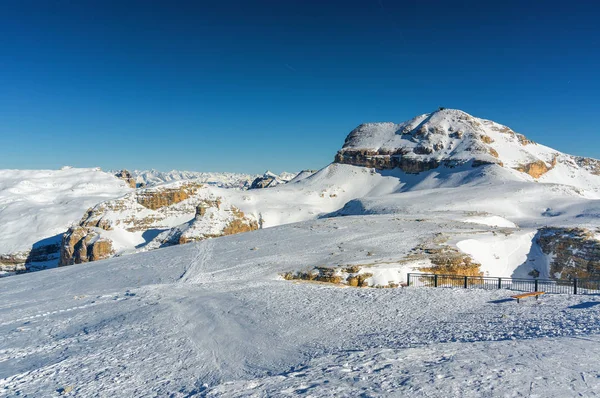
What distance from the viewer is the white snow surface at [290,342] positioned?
276 inches

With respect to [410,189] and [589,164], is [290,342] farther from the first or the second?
[589,164]

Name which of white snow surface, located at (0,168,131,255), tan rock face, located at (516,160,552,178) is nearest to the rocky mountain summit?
tan rock face, located at (516,160,552,178)

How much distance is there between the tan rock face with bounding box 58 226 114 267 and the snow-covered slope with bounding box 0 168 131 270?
28106 mm

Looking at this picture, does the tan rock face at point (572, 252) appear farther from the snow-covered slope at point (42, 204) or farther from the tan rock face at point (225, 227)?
the snow-covered slope at point (42, 204)

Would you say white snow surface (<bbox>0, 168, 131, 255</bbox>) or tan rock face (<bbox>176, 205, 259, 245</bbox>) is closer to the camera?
tan rock face (<bbox>176, 205, 259, 245</bbox>)

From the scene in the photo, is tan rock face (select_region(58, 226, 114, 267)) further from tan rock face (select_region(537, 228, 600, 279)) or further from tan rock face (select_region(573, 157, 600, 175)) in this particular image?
tan rock face (select_region(573, 157, 600, 175))

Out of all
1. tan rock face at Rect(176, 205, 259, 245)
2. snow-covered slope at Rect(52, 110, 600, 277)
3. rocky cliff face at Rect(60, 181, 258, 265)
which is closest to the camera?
snow-covered slope at Rect(52, 110, 600, 277)

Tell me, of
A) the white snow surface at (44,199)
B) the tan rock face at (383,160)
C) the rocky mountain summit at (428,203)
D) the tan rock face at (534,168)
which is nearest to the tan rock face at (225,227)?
the rocky mountain summit at (428,203)

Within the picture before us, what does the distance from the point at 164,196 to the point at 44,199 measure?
81.0 m

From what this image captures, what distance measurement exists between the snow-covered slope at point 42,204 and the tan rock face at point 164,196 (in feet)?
A: 89.1

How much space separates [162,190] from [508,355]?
100991 mm

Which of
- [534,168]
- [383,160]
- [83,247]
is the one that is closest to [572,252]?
[534,168]

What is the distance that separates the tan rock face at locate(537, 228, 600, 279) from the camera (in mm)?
27656

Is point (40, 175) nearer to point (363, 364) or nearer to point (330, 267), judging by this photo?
point (330, 267)
